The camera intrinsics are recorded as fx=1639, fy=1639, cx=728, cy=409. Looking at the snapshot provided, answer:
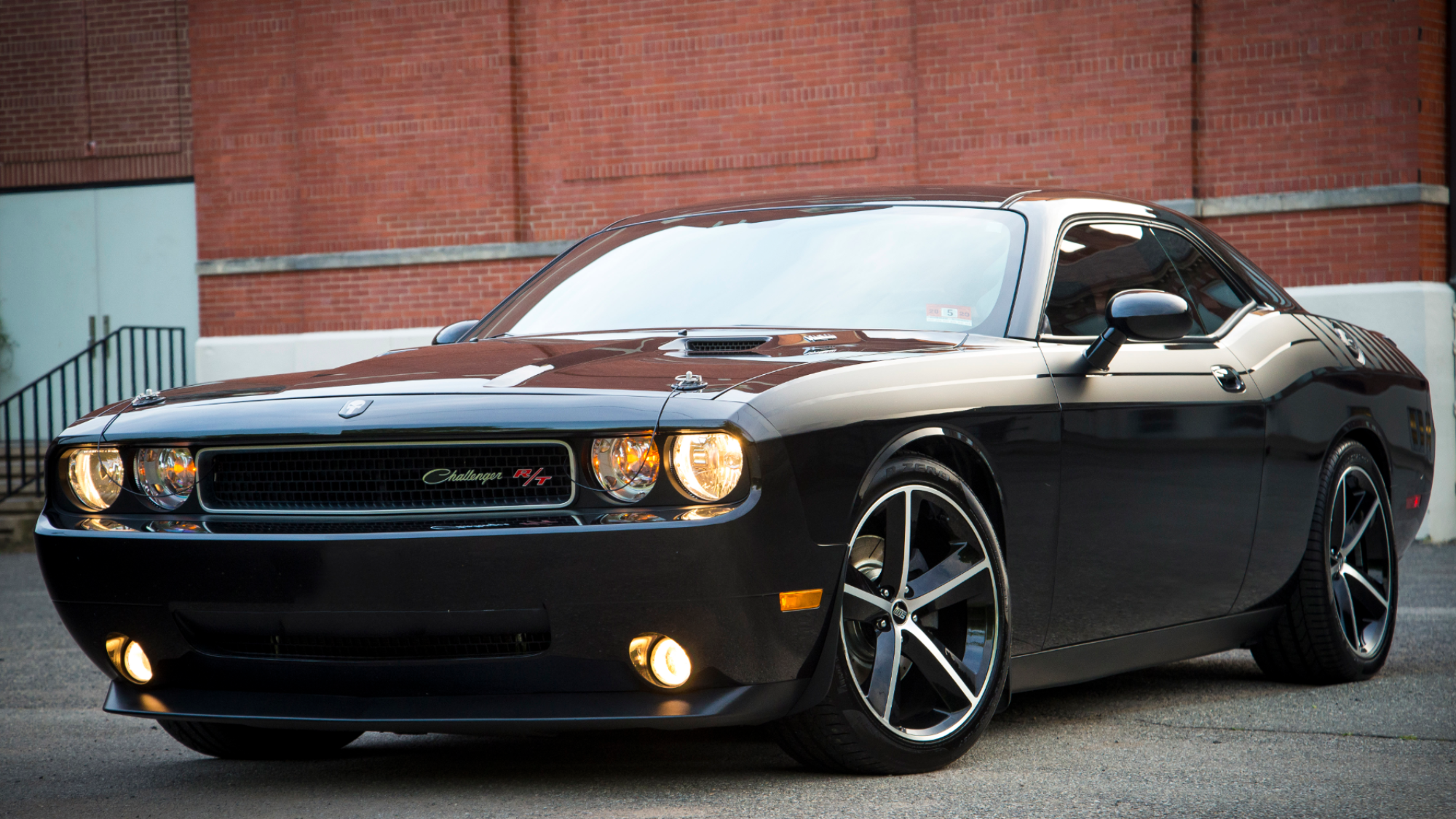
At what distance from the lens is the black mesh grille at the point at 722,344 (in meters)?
3.90

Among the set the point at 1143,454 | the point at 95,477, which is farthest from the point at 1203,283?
the point at 95,477

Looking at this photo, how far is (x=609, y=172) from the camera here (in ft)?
49.3

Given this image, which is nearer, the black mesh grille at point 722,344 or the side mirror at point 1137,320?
the black mesh grille at point 722,344

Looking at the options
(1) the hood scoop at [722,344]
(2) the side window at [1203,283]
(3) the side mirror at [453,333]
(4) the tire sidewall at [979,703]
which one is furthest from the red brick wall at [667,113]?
(1) the hood scoop at [722,344]

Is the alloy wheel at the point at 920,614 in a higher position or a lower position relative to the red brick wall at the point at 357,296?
lower

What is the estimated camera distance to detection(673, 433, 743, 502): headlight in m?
3.27

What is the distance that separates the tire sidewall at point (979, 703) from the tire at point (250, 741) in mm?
1370

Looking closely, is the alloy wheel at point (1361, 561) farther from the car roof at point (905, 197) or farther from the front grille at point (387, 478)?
the front grille at point (387, 478)

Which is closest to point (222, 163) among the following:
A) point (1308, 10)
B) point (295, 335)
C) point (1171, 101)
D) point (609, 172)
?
point (295, 335)

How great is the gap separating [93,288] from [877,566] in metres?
15.4

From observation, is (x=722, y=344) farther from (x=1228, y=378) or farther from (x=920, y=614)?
(x=1228, y=378)

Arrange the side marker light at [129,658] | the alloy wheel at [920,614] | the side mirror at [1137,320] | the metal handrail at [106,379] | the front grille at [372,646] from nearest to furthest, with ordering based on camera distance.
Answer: the front grille at [372,646]
the alloy wheel at [920,614]
the side marker light at [129,658]
the side mirror at [1137,320]
the metal handrail at [106,379]

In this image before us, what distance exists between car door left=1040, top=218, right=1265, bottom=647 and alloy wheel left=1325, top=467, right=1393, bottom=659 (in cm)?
72

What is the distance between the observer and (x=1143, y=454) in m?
4.43
